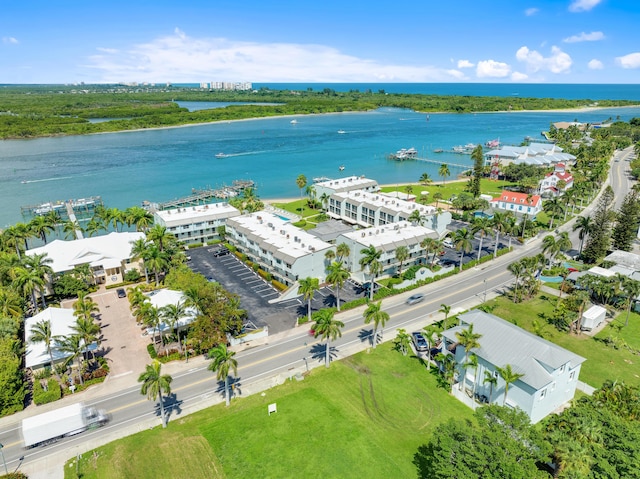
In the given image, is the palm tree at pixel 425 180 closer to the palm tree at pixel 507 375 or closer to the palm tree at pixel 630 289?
the palm tree at pixel 630 289

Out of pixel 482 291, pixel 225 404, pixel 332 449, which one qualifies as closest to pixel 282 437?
pixel 332 449

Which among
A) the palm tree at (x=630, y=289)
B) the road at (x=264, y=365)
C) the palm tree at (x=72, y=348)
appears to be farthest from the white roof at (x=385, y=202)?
the palm tree at (x=72, y=348)

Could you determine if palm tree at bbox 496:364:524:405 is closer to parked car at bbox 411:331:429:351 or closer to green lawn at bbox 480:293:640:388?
parked car at bbox 411:331:429:351

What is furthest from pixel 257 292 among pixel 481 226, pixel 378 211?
pixel 481 226

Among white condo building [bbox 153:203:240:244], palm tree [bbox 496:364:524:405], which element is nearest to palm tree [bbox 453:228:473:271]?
palm tree [bbox 496:364:524:405]

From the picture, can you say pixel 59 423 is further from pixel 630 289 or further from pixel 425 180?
pixel 425 180

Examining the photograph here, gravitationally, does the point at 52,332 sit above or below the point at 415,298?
above

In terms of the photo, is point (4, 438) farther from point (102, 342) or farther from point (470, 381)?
point (470, 381)
